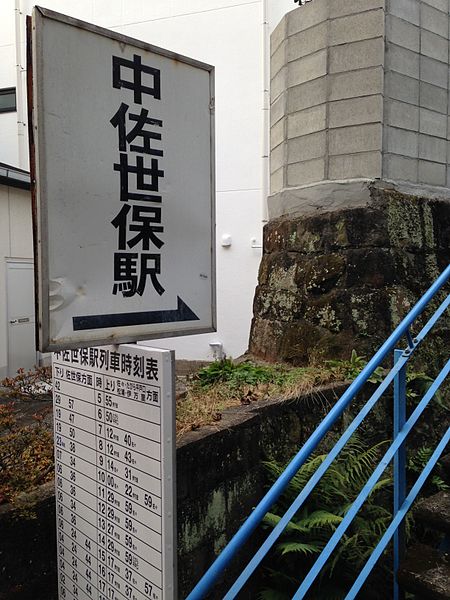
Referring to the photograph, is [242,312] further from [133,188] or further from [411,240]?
[133,188]

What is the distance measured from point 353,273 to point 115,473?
3198 millimetres

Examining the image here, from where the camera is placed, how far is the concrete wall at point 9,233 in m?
8.70

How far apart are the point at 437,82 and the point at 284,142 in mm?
1539

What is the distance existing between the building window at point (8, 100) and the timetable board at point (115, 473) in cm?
981

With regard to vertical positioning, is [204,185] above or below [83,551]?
above

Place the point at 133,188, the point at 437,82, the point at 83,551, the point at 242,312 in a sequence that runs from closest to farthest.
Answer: the point at 133,188 → the point at 83,551 → the point at 437,82 → the point at 242,312

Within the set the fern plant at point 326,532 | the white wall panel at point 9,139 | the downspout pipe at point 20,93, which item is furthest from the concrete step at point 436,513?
the white wall panel at point 9,139

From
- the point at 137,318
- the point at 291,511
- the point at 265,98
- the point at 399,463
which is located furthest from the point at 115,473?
the point at 265,98

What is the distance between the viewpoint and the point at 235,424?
3100mm

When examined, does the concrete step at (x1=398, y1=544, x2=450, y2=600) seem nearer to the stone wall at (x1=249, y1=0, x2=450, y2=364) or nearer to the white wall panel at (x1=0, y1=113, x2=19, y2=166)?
the stone wall at (x1=249, y1=0, x2=450, y2=364)

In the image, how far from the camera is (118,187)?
183cm

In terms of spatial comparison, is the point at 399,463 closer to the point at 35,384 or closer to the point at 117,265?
the point at 117,265

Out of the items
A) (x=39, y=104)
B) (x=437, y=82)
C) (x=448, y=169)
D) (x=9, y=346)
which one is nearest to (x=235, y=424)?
(x=39, y=104)

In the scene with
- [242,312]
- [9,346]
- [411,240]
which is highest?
[411,240]
